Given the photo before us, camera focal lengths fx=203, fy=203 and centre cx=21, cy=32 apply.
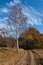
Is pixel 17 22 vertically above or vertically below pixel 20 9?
below

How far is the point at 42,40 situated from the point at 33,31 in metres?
11.8

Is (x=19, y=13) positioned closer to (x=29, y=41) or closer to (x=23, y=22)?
(x=23, y=22)

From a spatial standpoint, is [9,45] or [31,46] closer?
[9,45]

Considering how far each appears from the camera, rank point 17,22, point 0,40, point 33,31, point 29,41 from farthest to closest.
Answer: point 33,31, point 29,41, point 0,40, point 17,22

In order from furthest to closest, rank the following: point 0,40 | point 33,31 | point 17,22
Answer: point 33,31
point 0,40
point 17,22

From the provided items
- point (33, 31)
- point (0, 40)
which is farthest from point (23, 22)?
point (33, 31)

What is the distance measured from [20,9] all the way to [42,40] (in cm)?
4892

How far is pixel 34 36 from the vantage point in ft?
310

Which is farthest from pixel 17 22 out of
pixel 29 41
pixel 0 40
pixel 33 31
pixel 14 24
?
pixel 33 31

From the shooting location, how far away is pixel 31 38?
3597 inches

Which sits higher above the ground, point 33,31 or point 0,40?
point 33,31

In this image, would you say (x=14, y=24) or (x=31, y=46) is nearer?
(x=14, y=24)

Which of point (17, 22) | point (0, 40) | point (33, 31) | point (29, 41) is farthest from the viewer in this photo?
point (33, 31)

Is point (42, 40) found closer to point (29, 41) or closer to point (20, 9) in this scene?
point (29, 41)
